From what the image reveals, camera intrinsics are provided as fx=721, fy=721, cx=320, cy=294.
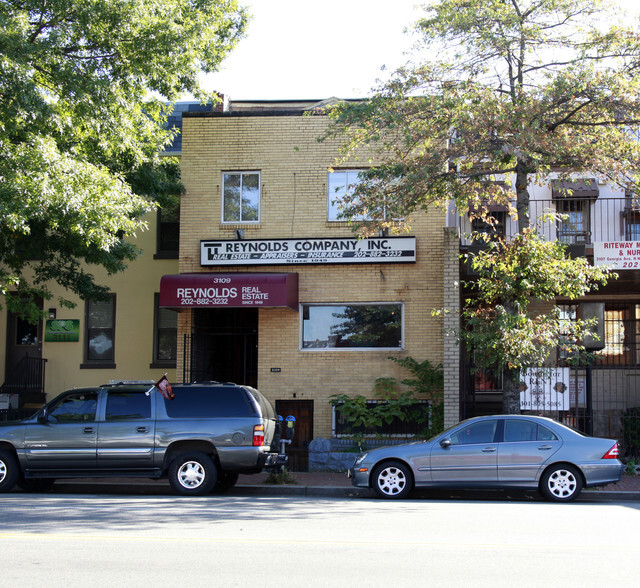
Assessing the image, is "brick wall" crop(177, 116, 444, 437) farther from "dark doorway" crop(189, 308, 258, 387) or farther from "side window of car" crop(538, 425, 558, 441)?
"side window of car" crop(538, 425, 558, 441)

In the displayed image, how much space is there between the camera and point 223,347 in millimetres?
18547

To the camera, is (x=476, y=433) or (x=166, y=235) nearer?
(x=476, y=433)

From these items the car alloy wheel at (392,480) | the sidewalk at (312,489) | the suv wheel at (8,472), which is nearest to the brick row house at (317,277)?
the sidewalk at (312,489)

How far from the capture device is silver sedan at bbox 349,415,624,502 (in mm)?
11000

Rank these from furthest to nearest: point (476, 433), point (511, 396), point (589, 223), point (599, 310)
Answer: point (589, 223), point (599, 310), point (511, 396), point (476, 433)

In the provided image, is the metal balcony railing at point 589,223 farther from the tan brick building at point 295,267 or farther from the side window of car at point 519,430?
the side window of car at point 519,430

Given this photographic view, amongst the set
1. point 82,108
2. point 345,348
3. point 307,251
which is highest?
point 82,108

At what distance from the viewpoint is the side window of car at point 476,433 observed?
11.2 m

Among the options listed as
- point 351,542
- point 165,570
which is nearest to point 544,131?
point 351,542

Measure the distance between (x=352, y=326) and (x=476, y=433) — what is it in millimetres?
5370

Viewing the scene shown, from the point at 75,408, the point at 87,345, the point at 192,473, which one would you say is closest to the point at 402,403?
the point at 192,473

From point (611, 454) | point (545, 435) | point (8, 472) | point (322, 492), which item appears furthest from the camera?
point (322, 492)

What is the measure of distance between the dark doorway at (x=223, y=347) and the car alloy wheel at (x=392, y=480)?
6105 mm

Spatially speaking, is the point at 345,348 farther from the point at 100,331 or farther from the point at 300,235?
the point at 100,331
